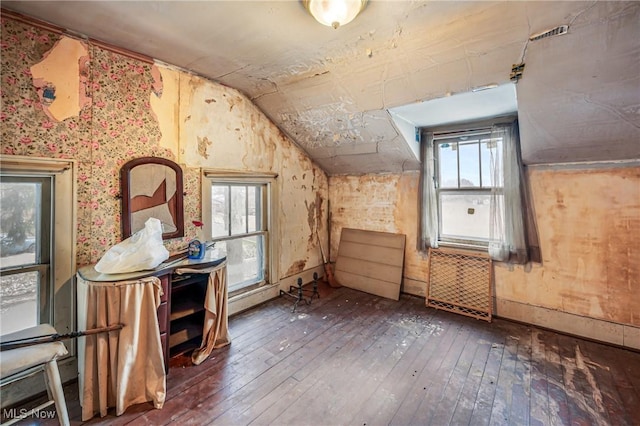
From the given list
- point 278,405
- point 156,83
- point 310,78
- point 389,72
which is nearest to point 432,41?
point 389,72

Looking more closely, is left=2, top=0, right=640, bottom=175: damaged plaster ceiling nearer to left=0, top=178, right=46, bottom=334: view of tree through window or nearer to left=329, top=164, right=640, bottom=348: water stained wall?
left=329, top=164, right=640, bottom=348: water stained wall

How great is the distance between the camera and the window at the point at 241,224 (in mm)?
3091

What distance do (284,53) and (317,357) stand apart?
260 cm

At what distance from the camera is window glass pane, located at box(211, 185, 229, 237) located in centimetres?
311

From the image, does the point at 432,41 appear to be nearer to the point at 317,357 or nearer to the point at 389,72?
the point at 389,72

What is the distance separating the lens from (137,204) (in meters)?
2.41

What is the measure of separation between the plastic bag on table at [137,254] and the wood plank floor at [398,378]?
3.04 ft

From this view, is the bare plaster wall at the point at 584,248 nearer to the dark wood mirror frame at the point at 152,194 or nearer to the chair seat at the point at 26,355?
the dark wood mirror frame at the point at 152,194

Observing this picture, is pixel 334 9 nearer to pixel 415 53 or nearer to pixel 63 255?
pixel 415 53

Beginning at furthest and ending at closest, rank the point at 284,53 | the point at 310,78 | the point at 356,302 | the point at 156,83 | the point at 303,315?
the point at 356,302 < the point at 303,315 < the point at 310,78 < the point at 156,83 < the point at 284,53

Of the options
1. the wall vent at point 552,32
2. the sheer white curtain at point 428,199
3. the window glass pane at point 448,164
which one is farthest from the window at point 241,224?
the wall vent at point 552,32

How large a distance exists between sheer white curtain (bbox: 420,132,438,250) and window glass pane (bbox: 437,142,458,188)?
129mm

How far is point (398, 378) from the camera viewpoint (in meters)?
2.15
